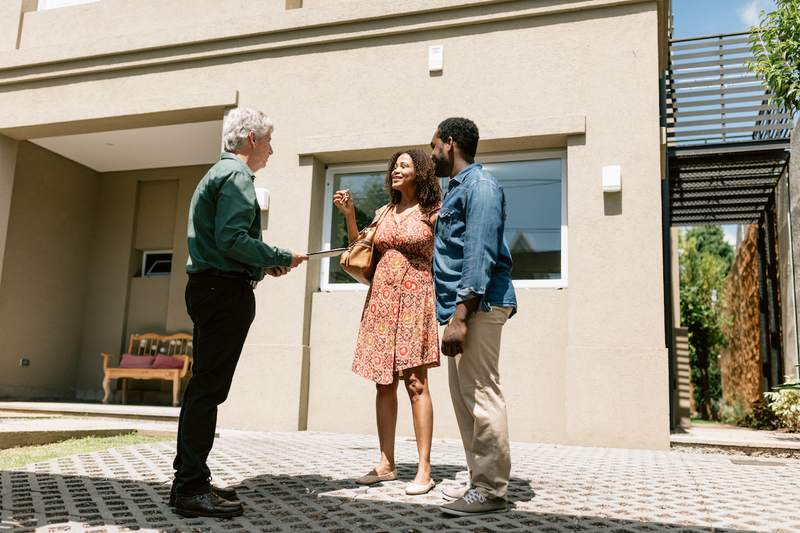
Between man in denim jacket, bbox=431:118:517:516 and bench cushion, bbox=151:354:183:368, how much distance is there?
7323 mm

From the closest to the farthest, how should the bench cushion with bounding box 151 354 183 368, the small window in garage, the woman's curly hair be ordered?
the woman's curly hair, the bench cushion with bounding box 151 354 183 368, the small window in garage

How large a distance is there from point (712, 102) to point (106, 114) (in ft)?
24.9

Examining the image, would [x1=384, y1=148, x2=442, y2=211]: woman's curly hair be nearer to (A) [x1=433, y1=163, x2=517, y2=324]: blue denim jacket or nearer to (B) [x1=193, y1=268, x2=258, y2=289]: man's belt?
(A) [x1=433, y1=163, x2=517, y2=324]: blue denim jacket

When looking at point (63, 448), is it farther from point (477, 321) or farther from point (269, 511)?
point (477, 321)

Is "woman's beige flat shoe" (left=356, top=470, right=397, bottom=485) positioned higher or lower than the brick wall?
lower

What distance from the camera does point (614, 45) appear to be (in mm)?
5871

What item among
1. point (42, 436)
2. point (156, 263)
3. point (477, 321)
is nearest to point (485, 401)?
point (477, 321)

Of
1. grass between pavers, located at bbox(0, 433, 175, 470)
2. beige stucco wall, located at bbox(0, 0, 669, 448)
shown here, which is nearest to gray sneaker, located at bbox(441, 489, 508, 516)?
grass between pavers, located at bbox(0, 433, 175, 470)

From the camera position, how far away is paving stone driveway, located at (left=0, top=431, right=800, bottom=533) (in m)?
2.60

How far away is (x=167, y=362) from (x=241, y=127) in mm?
7253

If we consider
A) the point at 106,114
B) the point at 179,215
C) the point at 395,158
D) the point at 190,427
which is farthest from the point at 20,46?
the point at 190,427

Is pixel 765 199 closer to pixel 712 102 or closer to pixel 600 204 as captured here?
pixel 712 102

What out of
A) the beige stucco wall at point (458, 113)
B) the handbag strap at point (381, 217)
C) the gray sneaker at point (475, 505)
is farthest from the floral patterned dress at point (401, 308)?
the beige stucco wall at point (458, 113)

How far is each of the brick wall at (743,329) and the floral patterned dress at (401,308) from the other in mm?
Result: 8787
